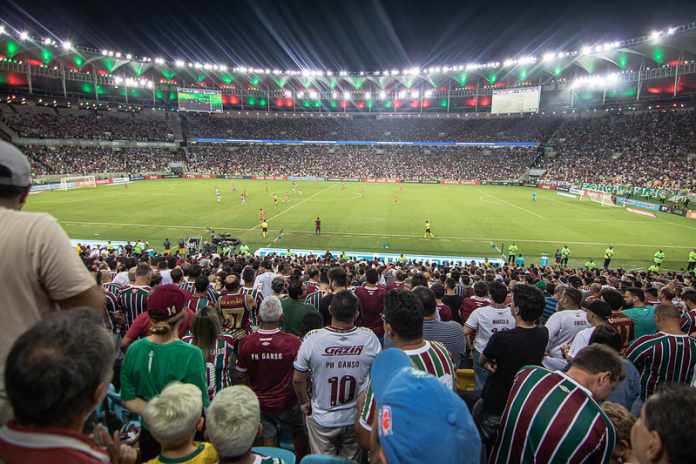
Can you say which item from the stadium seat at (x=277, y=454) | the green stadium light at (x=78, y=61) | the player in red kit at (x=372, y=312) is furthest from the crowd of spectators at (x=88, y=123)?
the stadium seat at (x=277, y=454)

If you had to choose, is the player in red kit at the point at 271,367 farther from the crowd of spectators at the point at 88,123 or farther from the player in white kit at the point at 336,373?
the crowd of spectators at the point at 88,123

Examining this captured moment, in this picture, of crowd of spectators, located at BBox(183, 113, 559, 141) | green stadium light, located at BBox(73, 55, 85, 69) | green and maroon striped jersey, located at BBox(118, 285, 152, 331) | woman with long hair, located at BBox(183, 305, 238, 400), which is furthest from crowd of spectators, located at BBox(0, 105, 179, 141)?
woman with long hair, located at BBox(183, 305, 238, 400)

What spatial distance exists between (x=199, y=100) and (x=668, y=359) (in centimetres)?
9879

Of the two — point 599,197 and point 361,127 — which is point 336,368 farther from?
point 361,127

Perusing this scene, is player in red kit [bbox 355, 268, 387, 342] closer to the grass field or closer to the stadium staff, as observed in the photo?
the stadium staff

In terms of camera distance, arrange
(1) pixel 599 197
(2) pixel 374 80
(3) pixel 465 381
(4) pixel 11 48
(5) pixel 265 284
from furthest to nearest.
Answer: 1. (2) pixel 374 80
2. (4) pixel 11 48
3. (1) pixel 599 197
4. (5) pixel 265 284
5. (3) pixel 465 381

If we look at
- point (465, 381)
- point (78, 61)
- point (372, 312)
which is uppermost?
point (78, 61)

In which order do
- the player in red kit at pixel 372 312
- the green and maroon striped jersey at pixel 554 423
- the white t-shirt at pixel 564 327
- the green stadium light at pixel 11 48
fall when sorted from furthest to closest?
the green stadium light at pixel 11 48 → the player in red kit at pixel 372 312 → the white t-shirt at pixel 564 327 → the green and maroon striped jersey at pixel 554 423

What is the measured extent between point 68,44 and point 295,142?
48.1 meters

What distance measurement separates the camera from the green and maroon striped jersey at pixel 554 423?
2.90 meters

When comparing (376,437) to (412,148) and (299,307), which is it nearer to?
(299,307)

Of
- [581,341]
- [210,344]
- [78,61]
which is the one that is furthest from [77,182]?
[581,341]

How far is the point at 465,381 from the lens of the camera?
18.9 ft

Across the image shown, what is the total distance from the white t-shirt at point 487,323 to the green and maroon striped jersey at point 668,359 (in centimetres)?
173
